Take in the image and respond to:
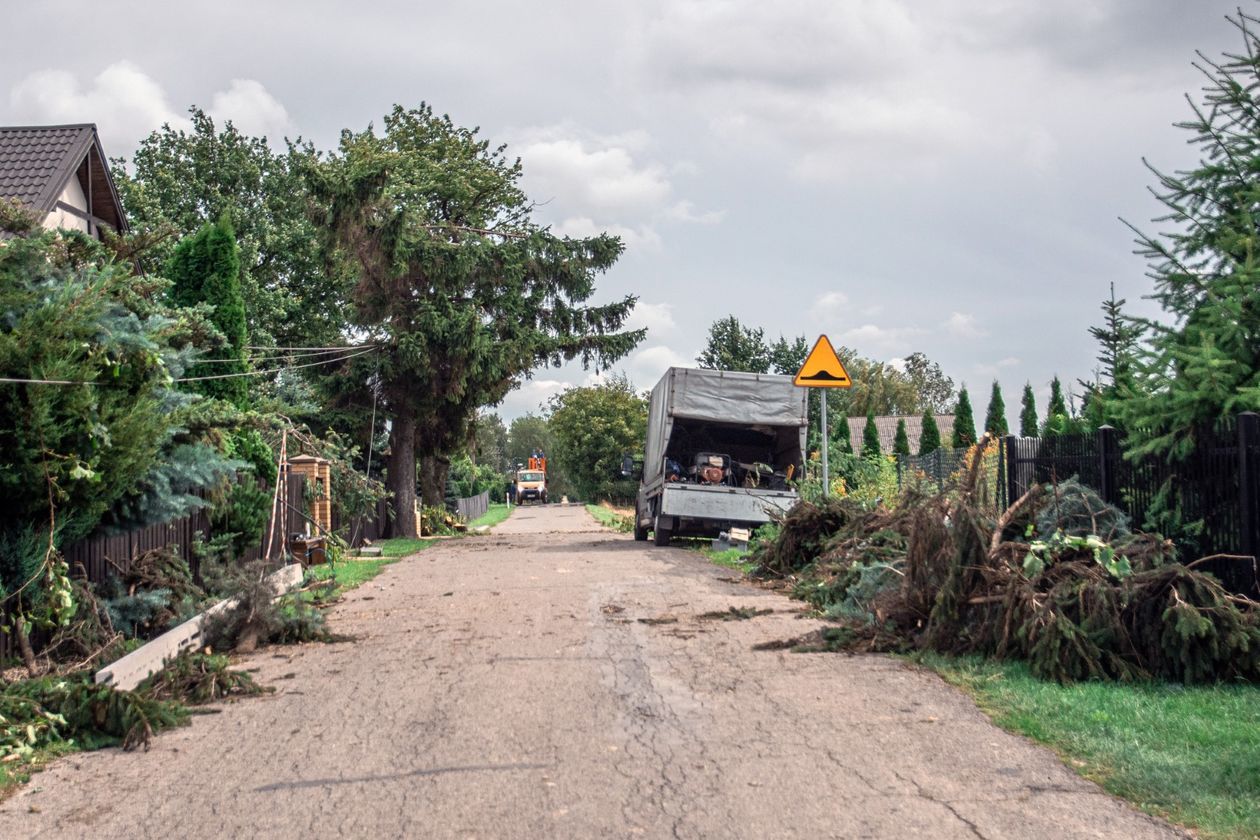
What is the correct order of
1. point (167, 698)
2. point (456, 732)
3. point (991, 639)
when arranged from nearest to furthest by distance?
point (456, 732)
point (167, 698)
point (991, 639)

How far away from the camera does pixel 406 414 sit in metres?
31.0

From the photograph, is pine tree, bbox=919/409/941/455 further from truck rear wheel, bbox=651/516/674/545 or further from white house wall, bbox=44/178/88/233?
white house wall, bbox=44/178/88/233

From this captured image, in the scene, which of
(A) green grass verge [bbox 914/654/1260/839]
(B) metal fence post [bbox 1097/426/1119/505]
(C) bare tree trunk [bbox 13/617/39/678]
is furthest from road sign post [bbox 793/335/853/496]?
(C) bare tree trunk [bbox 13/617/39/678]

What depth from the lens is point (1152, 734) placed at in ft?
19.3

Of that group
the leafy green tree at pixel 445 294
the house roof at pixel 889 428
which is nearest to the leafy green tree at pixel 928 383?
the house roof at pixel 889 428

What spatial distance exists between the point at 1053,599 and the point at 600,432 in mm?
67133

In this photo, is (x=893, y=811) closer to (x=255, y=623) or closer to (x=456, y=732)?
(x=456, y=732)

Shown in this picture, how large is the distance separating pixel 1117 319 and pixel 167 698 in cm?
784

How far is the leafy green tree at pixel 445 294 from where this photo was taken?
91.8 feet

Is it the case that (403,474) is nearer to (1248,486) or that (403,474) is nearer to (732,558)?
(732,558)

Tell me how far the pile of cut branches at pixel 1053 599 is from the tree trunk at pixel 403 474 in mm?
21776

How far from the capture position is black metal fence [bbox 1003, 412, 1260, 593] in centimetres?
786

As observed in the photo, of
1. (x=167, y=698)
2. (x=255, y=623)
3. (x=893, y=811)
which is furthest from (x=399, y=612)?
(x=893, y=811)

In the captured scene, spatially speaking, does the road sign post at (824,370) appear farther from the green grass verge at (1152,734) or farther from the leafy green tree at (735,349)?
the leafy green tree at (735,349)
